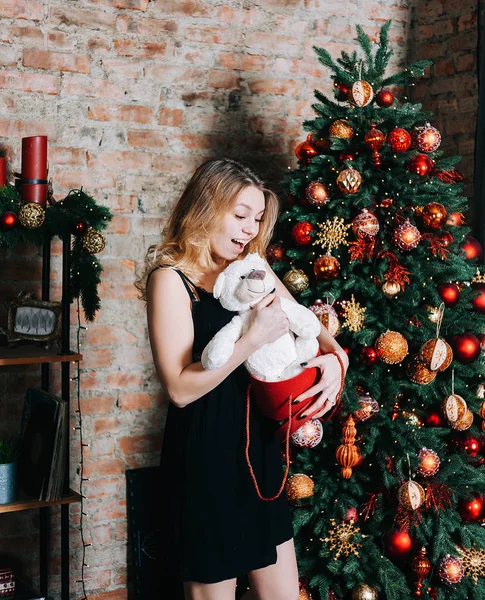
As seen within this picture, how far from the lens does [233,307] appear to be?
1.73 m

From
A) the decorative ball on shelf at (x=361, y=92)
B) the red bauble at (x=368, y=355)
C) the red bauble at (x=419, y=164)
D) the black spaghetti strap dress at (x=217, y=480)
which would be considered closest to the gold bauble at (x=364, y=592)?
the black spaghetti strap dress at (x=217, y=480)

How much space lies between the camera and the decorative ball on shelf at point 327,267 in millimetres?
2381

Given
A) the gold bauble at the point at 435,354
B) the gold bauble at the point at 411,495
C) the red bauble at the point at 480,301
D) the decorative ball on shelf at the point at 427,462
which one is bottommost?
the gold bauble at the point at 411,495

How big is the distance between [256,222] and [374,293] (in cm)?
57

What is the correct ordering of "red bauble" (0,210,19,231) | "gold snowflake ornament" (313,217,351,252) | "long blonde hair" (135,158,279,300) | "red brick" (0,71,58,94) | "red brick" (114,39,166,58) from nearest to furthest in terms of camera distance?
"long blonde hair" (135,158,279,300)
"red bauble" (0,210,19,231)
"gold snowflake ornament" (313,217,351,252)
"red brick" (0,71,58,94)
"red brick" (114,39,166,58)

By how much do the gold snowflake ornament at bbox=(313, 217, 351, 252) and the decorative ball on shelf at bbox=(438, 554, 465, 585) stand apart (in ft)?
3.38

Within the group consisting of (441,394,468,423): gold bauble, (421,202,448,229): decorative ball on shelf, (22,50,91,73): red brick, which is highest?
(22,50,91,73): red brick

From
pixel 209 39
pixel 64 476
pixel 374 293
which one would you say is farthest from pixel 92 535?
pixel 209 39

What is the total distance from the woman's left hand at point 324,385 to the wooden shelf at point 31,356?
2.61 feet

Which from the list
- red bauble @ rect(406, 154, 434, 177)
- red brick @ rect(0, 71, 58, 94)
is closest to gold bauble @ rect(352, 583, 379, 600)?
Answer: red bauble @ rect(406, 154, 434, 177)

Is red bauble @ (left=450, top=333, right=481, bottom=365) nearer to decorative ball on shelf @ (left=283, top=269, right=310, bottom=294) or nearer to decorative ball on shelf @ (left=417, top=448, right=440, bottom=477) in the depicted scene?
decorative ball on shelf @ (left=417, top=448, right=440, bottom=477)

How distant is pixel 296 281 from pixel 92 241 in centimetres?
67

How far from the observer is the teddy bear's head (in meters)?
1.68

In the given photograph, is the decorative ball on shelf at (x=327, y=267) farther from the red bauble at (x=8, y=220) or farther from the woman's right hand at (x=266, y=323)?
the red bauble at (x=8, y=220)
